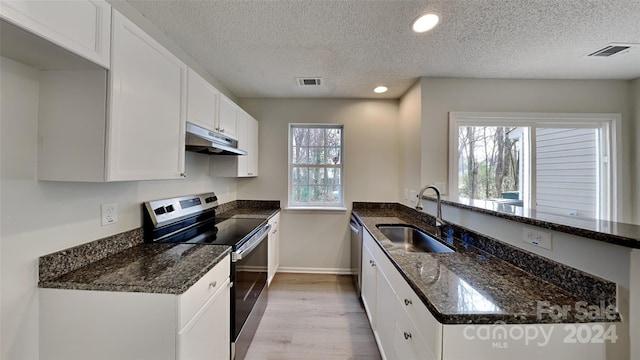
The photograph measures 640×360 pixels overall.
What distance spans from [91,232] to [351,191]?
266 cm

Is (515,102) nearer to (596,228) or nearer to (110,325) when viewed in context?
(596,228)

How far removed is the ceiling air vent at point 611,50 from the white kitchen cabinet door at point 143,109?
133 inches

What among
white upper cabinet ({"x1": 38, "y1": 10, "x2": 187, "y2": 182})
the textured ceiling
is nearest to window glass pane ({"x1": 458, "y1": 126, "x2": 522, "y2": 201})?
the textured ceiling

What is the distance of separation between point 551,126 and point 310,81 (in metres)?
2.77

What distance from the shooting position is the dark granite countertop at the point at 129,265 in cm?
100

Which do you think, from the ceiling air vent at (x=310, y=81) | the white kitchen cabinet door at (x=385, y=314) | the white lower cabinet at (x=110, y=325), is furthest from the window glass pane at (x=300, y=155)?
the white lower cabinet at (x=110, y=325)

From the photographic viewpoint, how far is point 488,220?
142 centimetres

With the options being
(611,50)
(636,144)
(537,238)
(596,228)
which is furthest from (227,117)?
(636,144)

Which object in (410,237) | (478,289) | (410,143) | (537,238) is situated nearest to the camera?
(478,289)

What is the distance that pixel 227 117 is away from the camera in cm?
229

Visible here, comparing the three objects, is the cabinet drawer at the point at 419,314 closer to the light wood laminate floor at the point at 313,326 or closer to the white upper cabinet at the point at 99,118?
the light wood laminate floor at the point at 313,326

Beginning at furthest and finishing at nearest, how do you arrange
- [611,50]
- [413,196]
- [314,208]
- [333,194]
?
[333,194]
[314,208]
[413,196]
[611,50]

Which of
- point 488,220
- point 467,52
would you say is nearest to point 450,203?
point 488,220

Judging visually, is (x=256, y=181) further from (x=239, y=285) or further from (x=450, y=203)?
(x=450, y=203)
